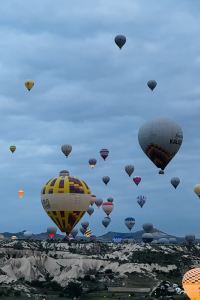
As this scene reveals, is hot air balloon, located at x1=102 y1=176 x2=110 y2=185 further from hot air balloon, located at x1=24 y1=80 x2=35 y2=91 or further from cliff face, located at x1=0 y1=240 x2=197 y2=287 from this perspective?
hot air balloon, located at x1=24 y1=80 x2=35 y2=91

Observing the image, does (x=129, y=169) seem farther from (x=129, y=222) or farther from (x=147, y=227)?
(x=147, y=227)

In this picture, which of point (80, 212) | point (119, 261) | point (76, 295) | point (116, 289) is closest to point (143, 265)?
point (119, 261)

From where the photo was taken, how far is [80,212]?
87125mm

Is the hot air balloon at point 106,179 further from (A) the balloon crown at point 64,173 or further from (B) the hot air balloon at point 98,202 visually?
(A) the balloon crown at point 64,173

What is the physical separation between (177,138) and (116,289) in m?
36.0

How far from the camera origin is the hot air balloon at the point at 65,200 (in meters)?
85.9

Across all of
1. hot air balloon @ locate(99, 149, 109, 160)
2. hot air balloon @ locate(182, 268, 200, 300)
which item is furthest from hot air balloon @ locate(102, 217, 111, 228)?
hot air balloon @ locate(182, 268, 200, 300)

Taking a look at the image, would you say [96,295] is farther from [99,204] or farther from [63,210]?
[99,204]

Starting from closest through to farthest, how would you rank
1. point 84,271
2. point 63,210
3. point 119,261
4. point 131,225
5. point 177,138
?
point 177,138
point 63,210
point 84,271
point 119,261
point 131,225

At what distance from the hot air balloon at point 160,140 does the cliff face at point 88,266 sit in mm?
39330

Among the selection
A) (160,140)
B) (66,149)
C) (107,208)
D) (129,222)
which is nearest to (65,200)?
(160,140)

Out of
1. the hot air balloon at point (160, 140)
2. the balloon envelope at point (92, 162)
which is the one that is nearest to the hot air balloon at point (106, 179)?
the balloon envelope at point (92, 162)

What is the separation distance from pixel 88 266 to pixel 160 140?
56.0 meters

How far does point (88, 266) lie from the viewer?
125062 mm
